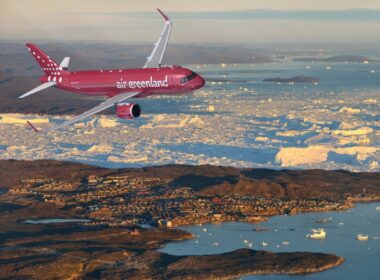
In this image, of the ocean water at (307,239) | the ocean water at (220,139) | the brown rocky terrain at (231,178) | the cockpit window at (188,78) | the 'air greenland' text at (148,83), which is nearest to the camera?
the cockpit window at (188,78)

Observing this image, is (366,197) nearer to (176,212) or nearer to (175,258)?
(176,212)

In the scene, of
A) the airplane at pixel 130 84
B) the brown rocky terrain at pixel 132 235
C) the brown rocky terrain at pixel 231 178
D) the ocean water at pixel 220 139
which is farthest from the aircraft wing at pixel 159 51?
the ocean water at pixel 220 139

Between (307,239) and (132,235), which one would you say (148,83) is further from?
(307,239)

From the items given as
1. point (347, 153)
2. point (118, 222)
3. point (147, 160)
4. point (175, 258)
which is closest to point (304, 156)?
point (347, 153)

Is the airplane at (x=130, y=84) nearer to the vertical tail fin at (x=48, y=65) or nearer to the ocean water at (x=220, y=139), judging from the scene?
the vertical tail fin at (x=48, y=65)

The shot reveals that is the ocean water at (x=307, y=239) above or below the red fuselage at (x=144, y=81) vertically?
below

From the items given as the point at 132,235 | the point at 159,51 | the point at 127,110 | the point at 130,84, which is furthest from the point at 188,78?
the point at 132,235

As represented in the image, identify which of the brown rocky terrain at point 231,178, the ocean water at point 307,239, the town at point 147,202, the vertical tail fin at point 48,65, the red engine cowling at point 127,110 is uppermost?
the vertical tail fin at point 48,65
